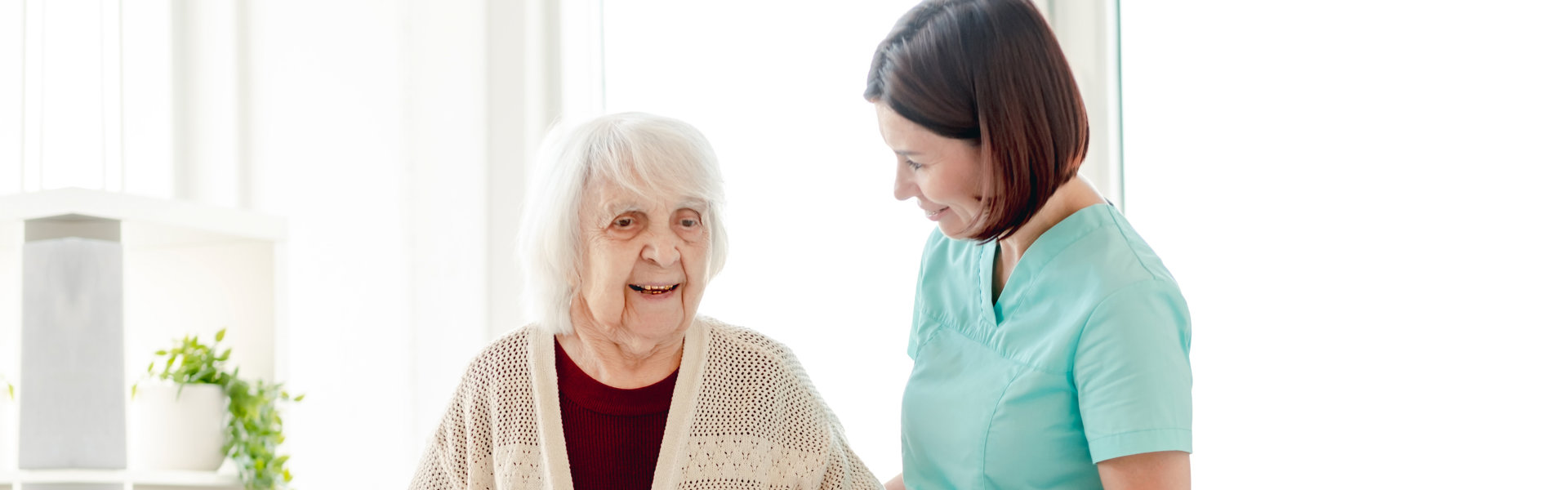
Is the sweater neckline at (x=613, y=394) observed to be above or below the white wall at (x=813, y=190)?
below

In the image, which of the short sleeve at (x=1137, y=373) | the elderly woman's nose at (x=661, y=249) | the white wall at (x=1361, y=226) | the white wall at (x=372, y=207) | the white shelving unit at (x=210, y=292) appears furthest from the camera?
the white wall at (x=372, y=207)

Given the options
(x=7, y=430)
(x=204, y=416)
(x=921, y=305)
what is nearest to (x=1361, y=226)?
(x=921, y=305)

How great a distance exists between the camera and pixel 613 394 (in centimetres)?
135

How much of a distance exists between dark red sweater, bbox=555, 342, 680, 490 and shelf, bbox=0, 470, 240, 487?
1.74ft

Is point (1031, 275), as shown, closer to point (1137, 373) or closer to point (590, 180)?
point (1137, 373)

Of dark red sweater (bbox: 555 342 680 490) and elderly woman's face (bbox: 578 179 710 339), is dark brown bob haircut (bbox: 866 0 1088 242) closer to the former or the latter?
elderly woman's face (bbox: 578 179 710 339)

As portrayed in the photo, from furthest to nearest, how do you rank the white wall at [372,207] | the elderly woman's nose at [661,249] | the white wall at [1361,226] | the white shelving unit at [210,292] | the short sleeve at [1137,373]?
1. the white wall at [372,207]
2. the white wall at [1361,226]
3. the white shelving unit at [210,292]
4. the elderly woman's nose at [661,249]
5. the short sleeve at [1137,373]

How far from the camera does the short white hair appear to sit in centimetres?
127

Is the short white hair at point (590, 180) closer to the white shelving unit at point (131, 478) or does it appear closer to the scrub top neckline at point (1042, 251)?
the scrub top neckline at point (1042, 251)

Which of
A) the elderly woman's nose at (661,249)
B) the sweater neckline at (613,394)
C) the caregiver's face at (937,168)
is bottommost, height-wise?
the sweater neckline at (613,394)

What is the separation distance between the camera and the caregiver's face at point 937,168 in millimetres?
1226

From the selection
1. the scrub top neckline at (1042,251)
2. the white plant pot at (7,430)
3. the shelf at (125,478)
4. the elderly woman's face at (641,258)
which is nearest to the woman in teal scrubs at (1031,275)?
the scrub top neckline at (1042,251)

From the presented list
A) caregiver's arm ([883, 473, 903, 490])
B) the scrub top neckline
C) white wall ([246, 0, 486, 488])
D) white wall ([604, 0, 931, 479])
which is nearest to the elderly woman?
caregiver's arm ([883, 473, 903, 490])

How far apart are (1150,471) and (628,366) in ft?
2.02
